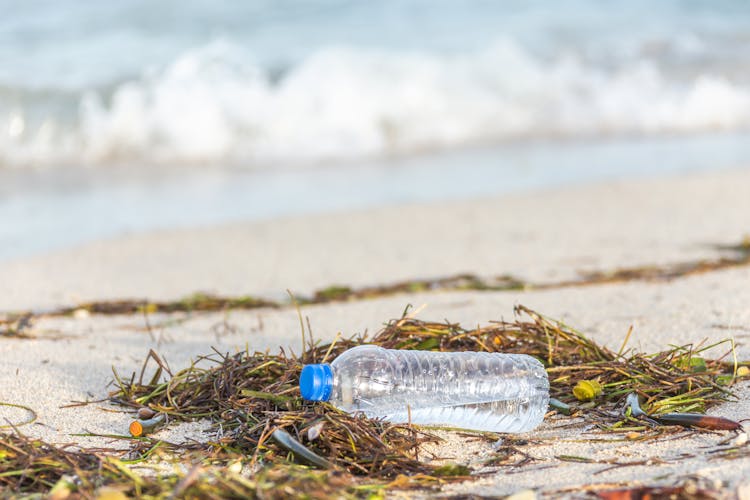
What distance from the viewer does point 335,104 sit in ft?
26.8

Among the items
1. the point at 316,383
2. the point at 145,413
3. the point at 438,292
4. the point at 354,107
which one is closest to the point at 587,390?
the point at 316,383

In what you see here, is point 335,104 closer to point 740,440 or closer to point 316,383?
point 316,383

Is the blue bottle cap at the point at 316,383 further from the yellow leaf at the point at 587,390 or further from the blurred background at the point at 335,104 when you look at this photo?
the blurred background at the point at 335,104

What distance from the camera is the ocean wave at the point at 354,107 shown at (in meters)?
7.36

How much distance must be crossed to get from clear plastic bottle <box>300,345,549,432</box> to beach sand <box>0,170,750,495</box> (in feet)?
0.31

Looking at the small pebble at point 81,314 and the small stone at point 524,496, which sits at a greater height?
the small pebble at point 81,314

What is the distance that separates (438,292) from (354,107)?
4.91 metres

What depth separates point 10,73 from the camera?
831 centimetres

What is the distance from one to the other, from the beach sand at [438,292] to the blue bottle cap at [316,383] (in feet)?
0.97

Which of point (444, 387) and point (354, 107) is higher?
point (354, 107)

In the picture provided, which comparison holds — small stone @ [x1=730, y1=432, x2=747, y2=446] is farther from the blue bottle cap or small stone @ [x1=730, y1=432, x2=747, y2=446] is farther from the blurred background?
the blurred background

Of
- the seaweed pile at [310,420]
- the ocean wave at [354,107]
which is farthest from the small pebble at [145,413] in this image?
the ocean wave at [354,107]

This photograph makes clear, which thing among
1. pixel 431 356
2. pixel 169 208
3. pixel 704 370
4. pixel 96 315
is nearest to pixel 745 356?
pixel 704 370

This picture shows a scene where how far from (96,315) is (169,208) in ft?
8.04
